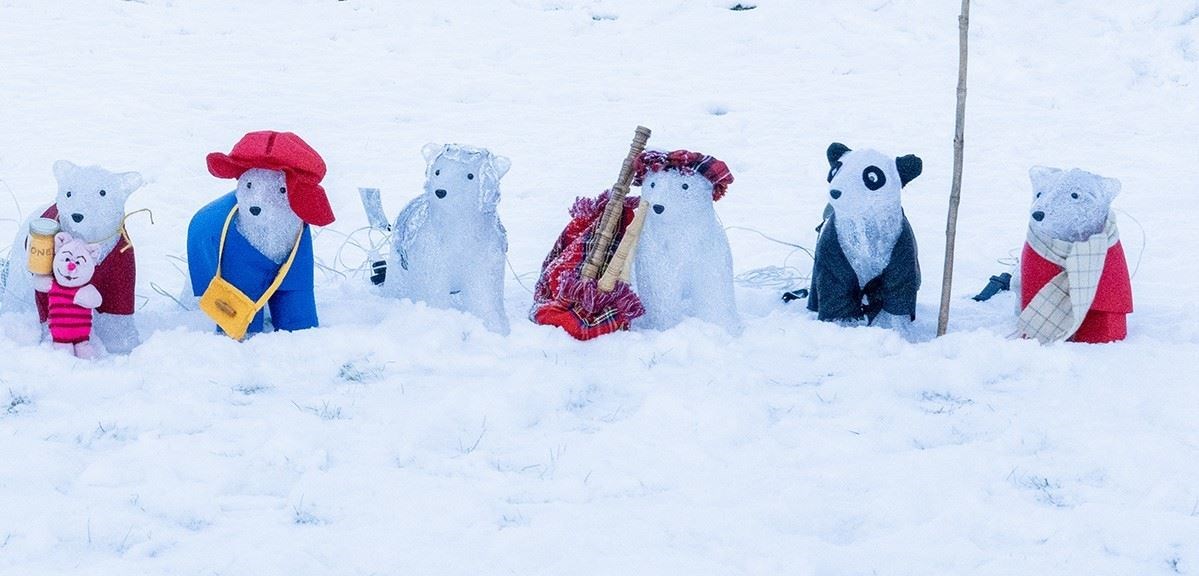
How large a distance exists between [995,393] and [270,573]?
2244 millimetres

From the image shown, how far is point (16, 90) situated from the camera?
702cm

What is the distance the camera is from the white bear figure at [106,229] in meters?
3.67

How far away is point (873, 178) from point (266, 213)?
6.98 ft

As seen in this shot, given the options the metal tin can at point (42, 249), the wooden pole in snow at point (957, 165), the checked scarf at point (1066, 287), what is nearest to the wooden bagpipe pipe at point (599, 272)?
the wooden pole in snow at point (957, 165)

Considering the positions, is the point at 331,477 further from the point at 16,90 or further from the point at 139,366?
the point at 16,90

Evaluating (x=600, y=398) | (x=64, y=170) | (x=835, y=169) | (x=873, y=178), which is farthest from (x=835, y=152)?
(x=64, y=170)

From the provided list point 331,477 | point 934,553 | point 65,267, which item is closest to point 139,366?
point 65,267

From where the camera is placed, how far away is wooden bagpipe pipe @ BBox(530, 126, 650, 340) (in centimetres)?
399

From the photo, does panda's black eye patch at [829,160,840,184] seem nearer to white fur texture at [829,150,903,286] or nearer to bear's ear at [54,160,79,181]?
white fur texture at [829,150,903,286]

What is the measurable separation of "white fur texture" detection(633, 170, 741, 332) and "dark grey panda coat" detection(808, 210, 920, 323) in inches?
14.7

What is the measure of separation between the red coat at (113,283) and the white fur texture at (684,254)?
5.73 feet

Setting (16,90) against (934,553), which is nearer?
(934,553)

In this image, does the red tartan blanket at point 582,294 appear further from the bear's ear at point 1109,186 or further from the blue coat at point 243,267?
the bear's ear at point 1109,186

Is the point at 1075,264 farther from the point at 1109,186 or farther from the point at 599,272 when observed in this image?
the point at 599,272
